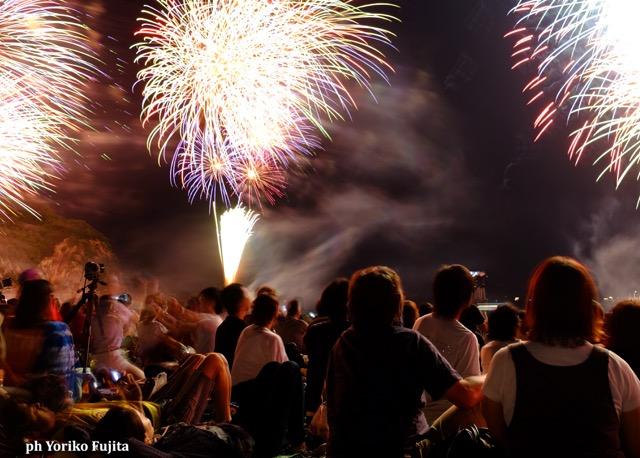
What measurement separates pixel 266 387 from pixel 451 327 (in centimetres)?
167

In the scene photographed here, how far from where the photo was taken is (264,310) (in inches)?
214

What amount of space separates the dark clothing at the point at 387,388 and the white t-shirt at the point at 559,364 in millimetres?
349

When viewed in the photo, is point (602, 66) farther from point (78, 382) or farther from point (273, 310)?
point (78, 382)

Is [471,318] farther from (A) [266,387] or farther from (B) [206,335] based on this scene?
(B) [206,335]

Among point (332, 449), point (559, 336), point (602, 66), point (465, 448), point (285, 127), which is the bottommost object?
point (285, 127)

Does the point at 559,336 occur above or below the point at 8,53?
above

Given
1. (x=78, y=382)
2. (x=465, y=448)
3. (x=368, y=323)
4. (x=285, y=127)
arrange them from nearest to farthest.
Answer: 1. (x=465, y=448)
2. (x=368, y=323)
3. (x=78, y=382)
4. (x=285, y=127)

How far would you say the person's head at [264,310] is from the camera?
545 cm

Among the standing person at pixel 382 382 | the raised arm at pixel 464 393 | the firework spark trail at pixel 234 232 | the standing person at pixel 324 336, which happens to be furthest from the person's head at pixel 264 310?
the firework spark trail at pixel 234 232

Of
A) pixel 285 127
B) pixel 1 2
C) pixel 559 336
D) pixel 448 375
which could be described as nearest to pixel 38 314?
pixel 448 375

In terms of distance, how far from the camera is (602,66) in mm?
11984

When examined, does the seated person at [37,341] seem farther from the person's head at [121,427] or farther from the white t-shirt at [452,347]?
the white t-shirt at [452,347]

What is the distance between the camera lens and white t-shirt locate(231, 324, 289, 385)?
5.32m

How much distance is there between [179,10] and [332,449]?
11.6 meters
